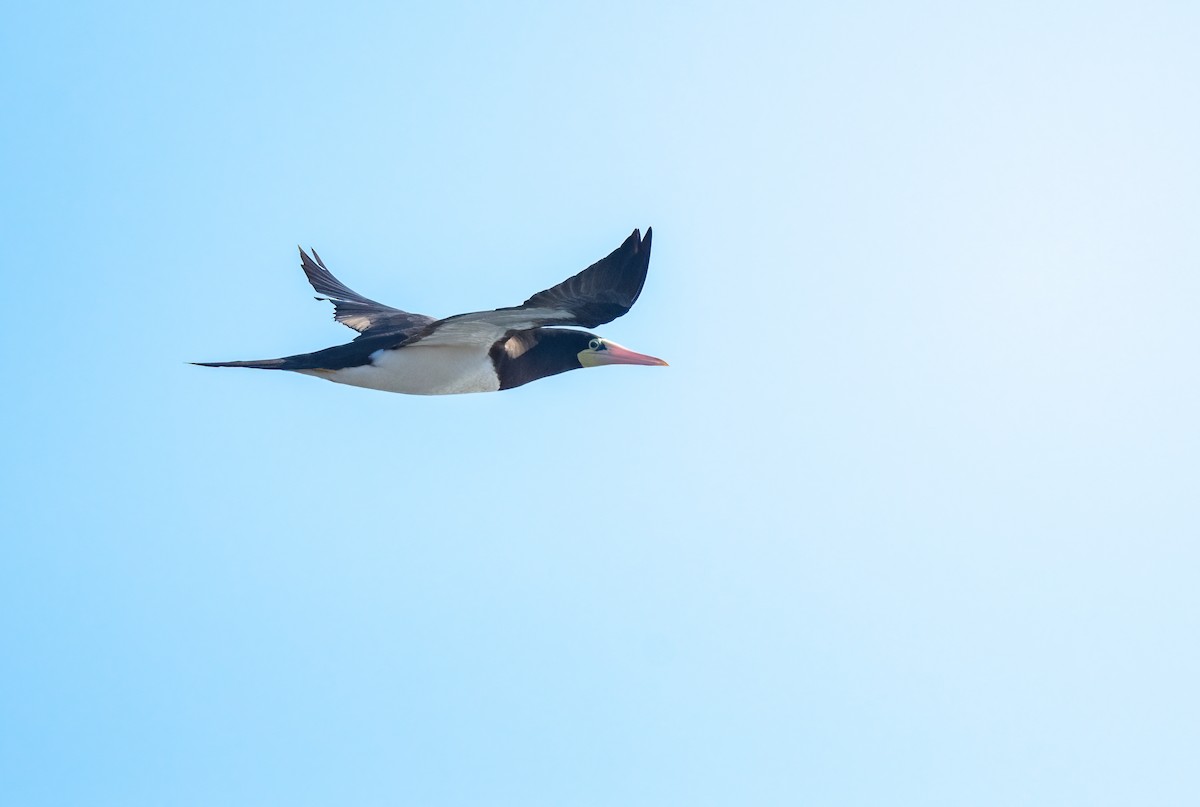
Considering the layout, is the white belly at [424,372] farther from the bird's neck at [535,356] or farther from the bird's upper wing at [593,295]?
the bird's upper wing at [593,295]

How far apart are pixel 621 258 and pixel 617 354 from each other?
2.37 metres

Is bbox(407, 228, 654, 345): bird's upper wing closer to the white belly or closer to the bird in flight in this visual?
the bird in flight

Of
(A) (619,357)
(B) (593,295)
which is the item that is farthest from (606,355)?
(B) (593,295)

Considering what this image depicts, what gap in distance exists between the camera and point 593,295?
10977mm

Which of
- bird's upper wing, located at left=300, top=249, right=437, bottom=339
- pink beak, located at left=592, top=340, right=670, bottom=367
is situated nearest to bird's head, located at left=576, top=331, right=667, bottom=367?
pink beak, located at left=592, top=340, right=670, bottom=367

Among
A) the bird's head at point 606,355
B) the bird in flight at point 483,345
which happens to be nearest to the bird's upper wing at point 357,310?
the bird in flight at point 483,345

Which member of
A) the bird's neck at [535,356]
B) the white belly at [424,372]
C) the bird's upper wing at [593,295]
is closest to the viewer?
the bird's upper wing at [593,295]

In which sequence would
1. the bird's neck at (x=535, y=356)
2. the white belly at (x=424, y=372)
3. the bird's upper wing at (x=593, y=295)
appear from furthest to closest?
1. the bird's neck at (x=535, y=356)
2. the white belly at (x=424, y=372)
3. the bird's upper wing at (x=593, y=295)

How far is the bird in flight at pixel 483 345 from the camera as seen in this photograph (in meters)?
11.0

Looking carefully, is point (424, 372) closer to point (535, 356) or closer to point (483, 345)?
point (483, 345)

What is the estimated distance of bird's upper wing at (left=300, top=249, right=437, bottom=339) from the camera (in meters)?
12.9

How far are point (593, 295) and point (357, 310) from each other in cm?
347

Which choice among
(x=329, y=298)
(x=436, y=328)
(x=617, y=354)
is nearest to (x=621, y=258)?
(x=436, y=328)

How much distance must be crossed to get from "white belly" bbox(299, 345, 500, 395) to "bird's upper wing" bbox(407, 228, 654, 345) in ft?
4.52
